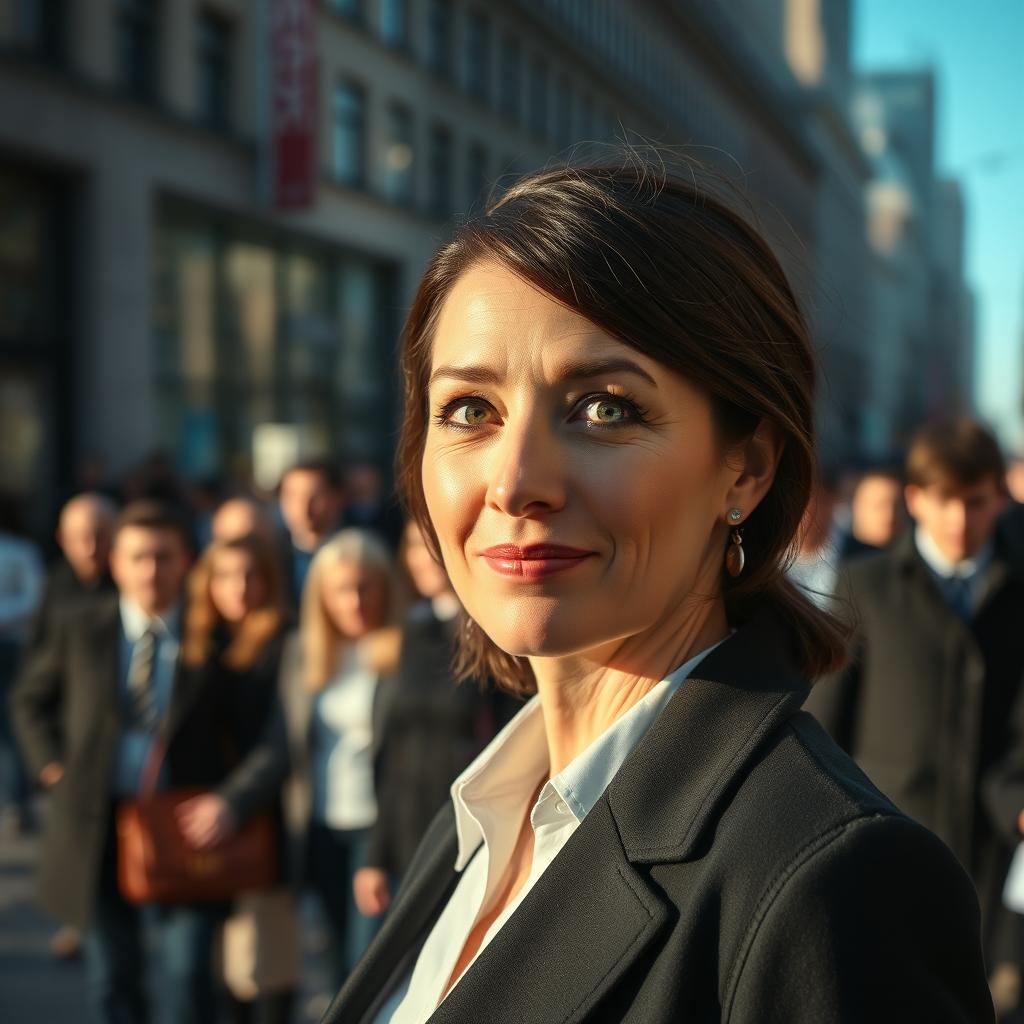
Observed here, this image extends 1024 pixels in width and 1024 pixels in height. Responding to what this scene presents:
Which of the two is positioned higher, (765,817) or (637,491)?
(637,491)

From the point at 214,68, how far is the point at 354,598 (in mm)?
17774

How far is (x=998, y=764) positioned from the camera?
167 inches

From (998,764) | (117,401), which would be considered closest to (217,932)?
(998,764)

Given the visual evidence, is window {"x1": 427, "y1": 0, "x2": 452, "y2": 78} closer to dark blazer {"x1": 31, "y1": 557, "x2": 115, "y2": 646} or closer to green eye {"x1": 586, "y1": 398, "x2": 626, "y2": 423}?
dark blazer {"x1": 31, "y1": 557, "x2": 115, "y2": 646}

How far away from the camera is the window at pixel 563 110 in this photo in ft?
118

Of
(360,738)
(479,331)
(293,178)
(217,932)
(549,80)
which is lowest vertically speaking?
(217,932)

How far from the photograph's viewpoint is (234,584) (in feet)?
17.0

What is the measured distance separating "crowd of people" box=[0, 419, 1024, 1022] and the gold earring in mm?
2674

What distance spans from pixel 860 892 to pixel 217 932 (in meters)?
4.13

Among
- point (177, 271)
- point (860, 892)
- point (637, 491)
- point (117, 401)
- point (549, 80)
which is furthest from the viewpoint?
point (549, 80)

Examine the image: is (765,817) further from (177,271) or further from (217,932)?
(177,271)

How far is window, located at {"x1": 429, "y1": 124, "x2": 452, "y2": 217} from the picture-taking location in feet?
93.6

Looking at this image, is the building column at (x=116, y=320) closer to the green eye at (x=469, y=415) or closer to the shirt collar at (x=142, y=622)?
the shirt collar at (x=142, y=622)

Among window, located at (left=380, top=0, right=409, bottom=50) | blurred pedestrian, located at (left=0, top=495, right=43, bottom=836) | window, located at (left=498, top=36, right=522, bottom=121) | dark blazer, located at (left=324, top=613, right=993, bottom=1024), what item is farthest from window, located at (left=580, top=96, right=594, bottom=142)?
dark blazer, located at (left=324, top=613, right=993, bottom=1024)
